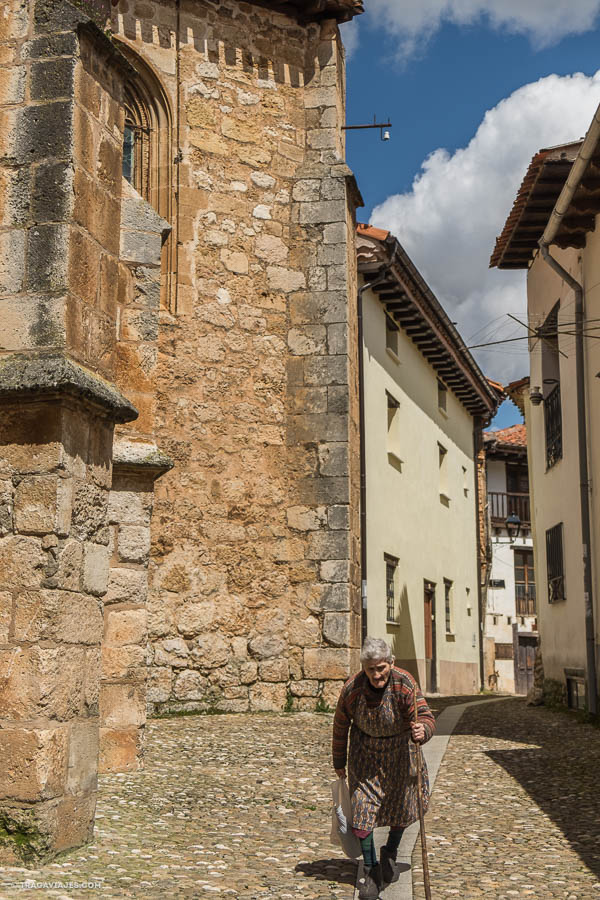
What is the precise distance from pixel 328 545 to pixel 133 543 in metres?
5.55

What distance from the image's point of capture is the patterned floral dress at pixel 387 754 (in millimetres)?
5086

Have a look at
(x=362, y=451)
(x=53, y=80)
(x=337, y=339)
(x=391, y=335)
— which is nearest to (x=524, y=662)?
(x=391, y=335)

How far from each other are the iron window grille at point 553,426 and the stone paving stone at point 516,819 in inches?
197

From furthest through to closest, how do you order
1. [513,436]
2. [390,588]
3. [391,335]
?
[513,436] < [391,335] < [390,588]

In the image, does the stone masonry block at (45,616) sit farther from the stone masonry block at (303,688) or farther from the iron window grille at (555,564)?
the iron window grille at (555,564)

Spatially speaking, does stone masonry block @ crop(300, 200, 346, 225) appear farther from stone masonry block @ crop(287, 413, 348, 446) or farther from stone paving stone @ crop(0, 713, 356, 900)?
stone paving stone @ crop(0, 713, 356, 900)

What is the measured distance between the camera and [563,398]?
48.1 feet

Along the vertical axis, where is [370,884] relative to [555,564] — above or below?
below

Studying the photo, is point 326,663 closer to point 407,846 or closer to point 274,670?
point 274,670

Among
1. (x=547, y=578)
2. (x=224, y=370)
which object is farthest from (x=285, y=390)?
(x=547, y=578)

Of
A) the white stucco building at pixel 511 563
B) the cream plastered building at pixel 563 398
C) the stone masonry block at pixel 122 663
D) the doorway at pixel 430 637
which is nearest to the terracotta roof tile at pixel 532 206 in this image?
the cream plastered building at pixel 563 398

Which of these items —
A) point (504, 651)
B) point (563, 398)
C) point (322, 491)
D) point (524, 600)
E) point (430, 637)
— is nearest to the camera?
point (322, 491)

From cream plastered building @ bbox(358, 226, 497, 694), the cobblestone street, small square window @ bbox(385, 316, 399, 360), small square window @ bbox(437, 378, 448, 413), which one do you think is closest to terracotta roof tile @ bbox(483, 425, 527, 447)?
cream plastered building @ bbox(358, 226, 497, 694)

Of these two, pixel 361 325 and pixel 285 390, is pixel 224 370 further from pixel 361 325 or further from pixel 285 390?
pixel 361 325
